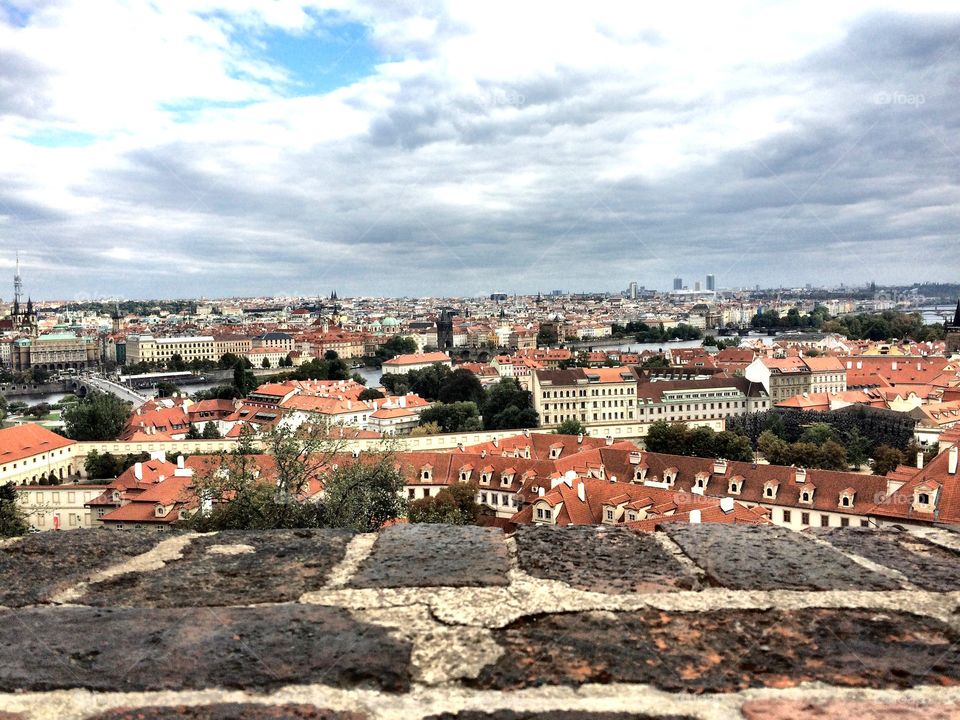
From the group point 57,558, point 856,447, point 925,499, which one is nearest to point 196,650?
A: point 57,558

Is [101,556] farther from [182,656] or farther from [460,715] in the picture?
[460,715]

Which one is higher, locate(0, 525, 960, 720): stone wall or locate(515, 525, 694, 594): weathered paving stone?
locate(515, 525, 694, 594): weathered paving stone

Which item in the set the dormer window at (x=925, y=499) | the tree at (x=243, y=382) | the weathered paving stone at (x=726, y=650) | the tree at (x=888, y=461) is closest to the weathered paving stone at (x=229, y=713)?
the weathered paving stone at (x=726, y=650)

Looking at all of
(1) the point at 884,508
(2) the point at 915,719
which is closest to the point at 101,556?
(2) the point at 915,719

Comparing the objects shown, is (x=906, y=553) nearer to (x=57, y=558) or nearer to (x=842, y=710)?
(x=842, y=710)

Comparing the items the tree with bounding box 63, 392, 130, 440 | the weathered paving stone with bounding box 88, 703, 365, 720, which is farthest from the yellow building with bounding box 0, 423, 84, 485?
the weathered paving stone with bounding box 88, 703, 365, 720

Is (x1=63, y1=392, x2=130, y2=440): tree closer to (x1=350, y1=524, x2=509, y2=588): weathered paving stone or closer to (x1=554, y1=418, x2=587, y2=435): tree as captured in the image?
(x1=554, y1=418, x2=587, y2=435): tree

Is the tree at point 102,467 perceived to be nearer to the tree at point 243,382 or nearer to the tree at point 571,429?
the tree at point 571,429
